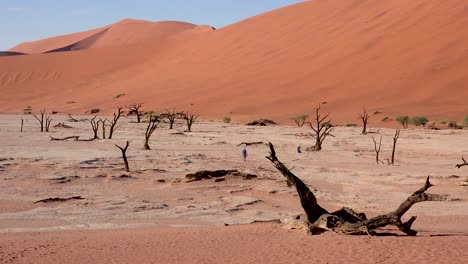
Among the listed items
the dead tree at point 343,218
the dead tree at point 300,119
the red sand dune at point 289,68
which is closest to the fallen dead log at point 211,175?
the dead tree at point 343,218

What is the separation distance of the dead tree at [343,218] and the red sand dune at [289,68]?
92.3 feet

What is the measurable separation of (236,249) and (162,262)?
98 centimetres

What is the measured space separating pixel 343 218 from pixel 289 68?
143ft

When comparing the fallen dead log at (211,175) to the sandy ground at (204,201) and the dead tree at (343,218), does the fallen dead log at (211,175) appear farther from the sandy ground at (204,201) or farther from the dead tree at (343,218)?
the dead tree at (343,218)

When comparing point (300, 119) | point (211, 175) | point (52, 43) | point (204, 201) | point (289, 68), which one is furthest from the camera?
point (52, 43)

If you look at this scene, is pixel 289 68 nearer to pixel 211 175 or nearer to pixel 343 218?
pixel 211 175

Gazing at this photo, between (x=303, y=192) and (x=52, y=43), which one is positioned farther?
(x=52, y=43)

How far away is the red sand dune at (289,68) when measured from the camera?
40.9m

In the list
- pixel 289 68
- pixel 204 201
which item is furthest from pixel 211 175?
pixel 289 68

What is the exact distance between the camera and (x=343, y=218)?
854 centimetres

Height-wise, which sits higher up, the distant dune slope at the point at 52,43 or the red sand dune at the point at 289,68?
the distant dune slope at the point at 52,43

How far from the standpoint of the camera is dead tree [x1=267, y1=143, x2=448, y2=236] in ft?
25.9

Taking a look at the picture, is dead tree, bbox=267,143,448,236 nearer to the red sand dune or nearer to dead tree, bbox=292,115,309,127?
dead tree, bbox=292,115,309,127

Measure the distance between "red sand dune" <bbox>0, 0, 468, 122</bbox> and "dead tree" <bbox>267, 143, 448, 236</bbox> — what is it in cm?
2813
